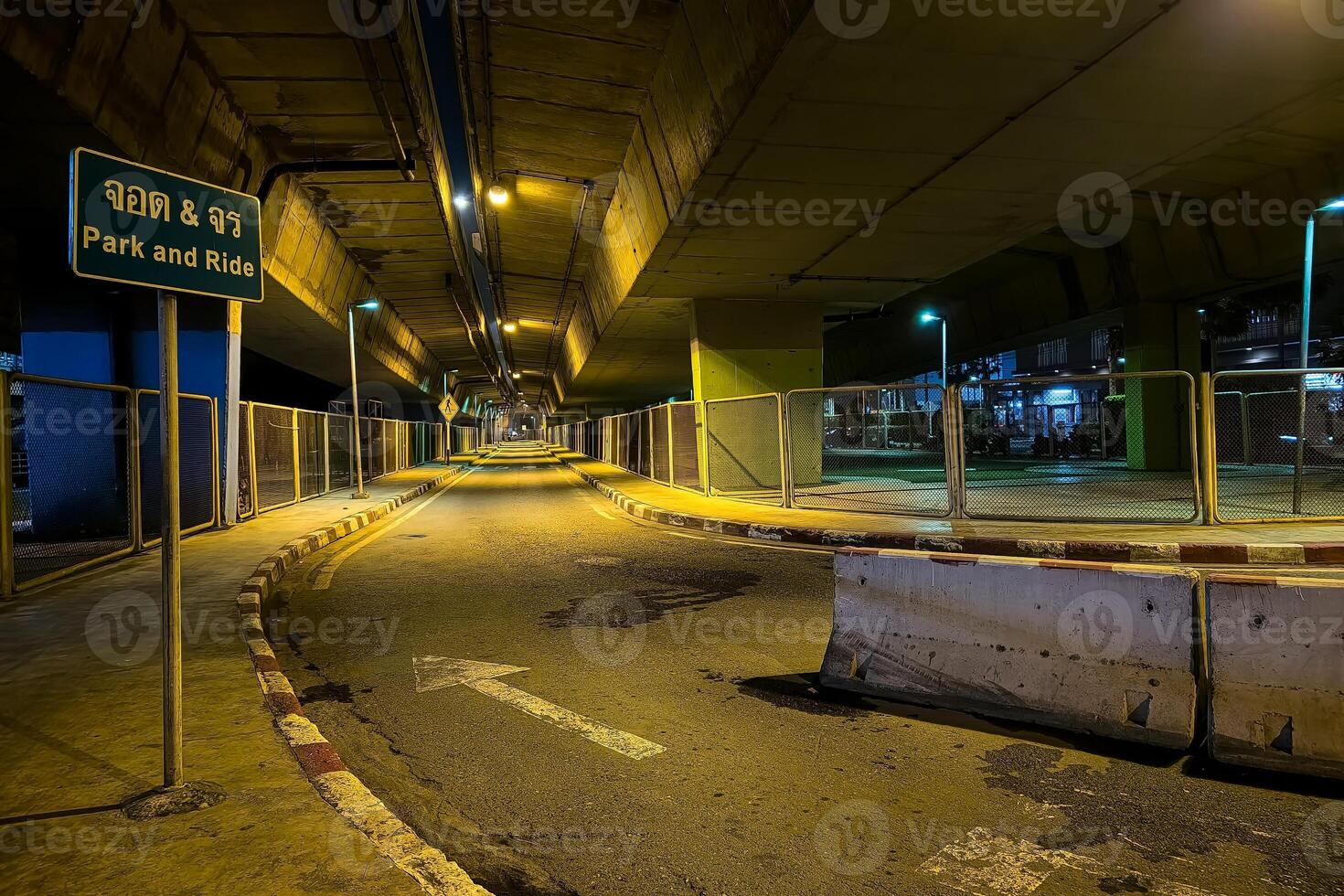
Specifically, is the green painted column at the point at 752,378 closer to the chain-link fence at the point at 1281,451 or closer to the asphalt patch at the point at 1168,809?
the chain-link fence at the point at 1281,451

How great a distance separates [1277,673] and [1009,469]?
19.8 m

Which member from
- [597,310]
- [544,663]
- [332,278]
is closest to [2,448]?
[544,663]

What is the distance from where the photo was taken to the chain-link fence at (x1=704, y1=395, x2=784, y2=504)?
15.1m

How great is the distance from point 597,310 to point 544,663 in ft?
54.8

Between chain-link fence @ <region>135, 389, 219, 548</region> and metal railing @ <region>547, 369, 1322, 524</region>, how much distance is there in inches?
320

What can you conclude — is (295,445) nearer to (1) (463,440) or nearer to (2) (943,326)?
(2) (943,326)

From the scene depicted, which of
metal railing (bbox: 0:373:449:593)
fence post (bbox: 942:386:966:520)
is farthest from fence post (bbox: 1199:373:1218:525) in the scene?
metal railing (bbox: 0:373:449:593)

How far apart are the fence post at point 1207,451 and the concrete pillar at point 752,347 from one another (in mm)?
8167

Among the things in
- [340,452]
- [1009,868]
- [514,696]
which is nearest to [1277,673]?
[1009,868]

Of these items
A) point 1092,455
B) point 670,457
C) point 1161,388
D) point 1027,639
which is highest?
point 1161,388

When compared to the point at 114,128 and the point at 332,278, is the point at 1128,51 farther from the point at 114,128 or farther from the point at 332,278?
the point at 332,278

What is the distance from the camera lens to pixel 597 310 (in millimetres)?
21141

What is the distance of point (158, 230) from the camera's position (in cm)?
313

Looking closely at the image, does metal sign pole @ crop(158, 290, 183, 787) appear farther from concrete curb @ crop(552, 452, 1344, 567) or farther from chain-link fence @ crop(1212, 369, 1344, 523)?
chain-link fence @ crop(1212, 369, 1344, 523)
